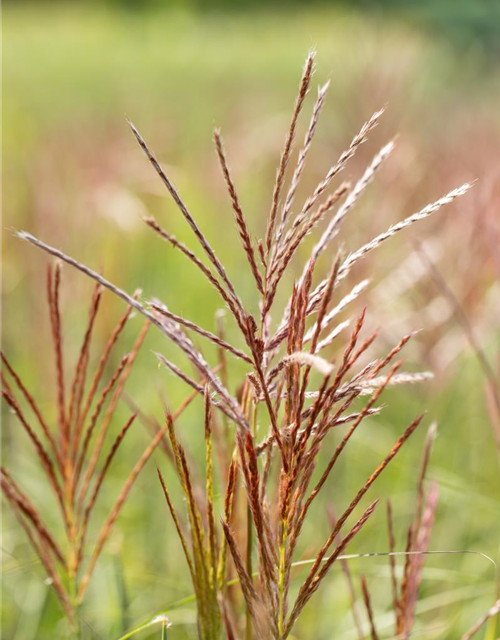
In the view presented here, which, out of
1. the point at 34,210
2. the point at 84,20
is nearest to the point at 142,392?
the point at 34,210

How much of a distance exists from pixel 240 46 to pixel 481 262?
15.0 meters

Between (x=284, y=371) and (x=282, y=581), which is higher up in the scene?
(x=284, y=371)

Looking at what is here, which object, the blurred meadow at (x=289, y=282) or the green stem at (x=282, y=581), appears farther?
the blurred meadow at (x=289, y=282)

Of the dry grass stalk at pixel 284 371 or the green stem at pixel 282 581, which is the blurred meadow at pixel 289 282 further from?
the green stem at pixel 282 581

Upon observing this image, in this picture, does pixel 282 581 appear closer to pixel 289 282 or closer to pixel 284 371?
pixel 284 371

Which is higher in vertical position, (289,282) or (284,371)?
(289,282)

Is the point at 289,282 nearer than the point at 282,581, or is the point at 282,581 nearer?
the point at 282,581

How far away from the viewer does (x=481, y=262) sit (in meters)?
1.68

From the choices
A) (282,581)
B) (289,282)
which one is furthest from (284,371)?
(289,282)

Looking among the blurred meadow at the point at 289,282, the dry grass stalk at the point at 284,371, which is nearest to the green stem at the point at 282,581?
the dry grass stalk at the point at 284,371

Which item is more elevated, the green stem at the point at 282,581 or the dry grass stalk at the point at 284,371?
the dry grass stalk at the point at 284,371

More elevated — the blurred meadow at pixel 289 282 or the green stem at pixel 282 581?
the blurred meadow at pixel 289 282

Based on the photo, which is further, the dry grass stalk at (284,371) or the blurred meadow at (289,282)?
the blurred meadow at (289,282)

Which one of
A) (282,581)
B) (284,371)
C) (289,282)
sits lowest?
(282,581)
